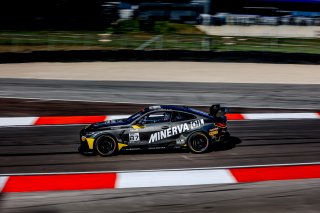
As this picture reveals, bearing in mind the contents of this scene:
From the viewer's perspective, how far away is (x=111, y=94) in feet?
70.7

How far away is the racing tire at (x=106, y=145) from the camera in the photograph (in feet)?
40.4

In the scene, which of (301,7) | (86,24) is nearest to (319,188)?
(86,24)

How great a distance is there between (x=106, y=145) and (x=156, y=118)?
1.38 meters

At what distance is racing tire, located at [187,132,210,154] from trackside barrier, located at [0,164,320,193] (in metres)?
1.14

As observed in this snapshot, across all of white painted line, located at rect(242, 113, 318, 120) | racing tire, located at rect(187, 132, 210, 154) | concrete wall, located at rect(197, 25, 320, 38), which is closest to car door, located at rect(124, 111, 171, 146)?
racing tire, located at rect(187, 132, 210, 154)

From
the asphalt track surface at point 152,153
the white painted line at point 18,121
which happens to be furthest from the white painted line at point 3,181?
the white painted line at point 18,121

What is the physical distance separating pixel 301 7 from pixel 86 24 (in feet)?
89.4

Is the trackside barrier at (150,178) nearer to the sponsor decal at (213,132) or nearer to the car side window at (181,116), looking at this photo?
the sponsor decal at (213,132)

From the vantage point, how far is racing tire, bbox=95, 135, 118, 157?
12.3 meters

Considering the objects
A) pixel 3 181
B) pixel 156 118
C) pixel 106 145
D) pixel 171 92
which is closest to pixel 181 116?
pixel 156 118

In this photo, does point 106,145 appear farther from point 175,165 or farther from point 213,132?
point 213,132

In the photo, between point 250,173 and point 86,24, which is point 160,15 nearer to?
point 86,24

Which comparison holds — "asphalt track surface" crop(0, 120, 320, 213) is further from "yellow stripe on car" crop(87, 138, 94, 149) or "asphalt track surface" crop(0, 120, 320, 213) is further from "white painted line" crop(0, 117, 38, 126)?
"white painted line" crop(0, 117, 38, 126)

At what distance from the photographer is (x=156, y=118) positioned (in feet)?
41.2
